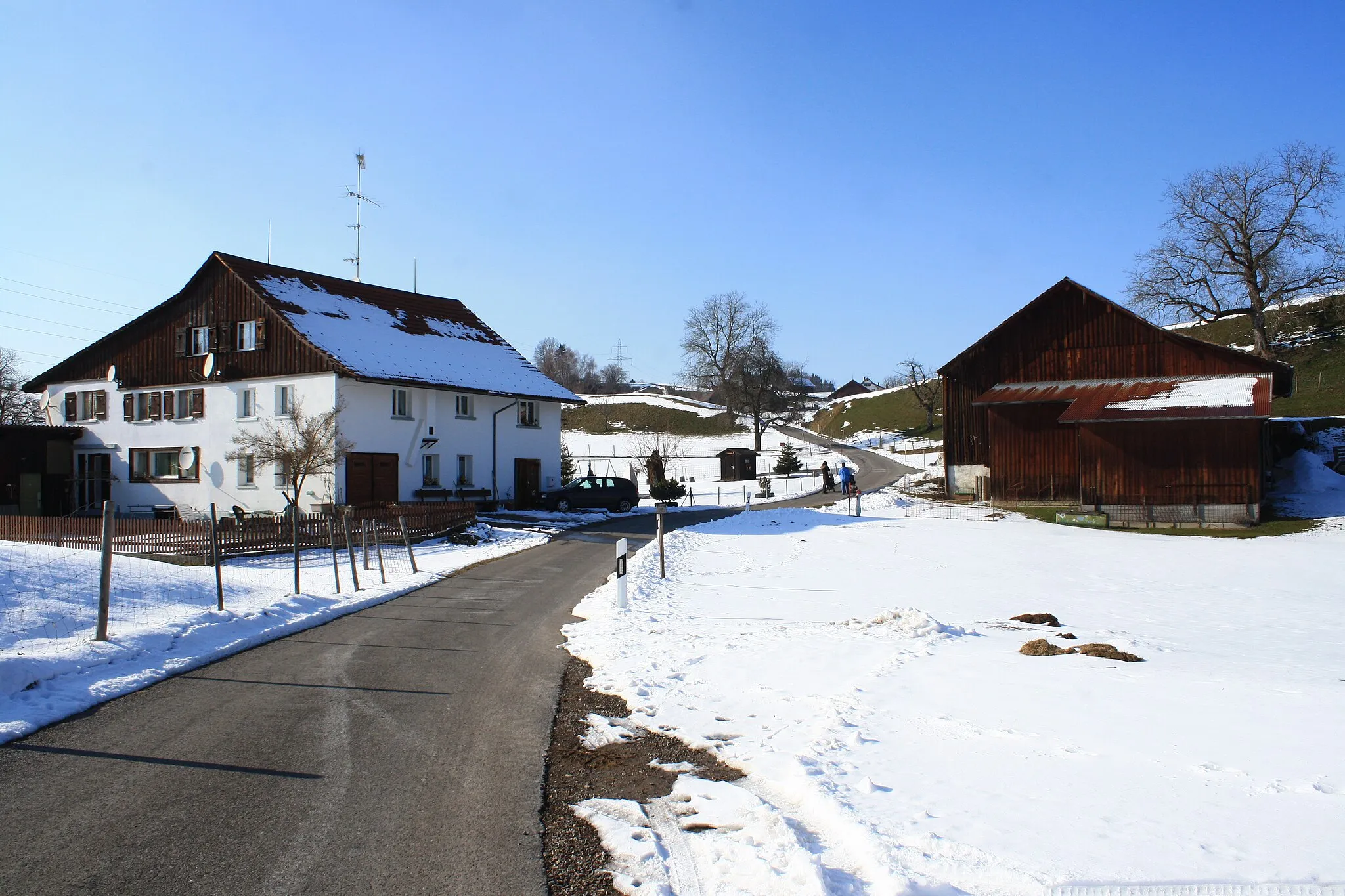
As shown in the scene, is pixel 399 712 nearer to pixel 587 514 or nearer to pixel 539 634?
pixel 539 634

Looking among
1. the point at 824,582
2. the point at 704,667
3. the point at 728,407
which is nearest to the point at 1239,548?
the point at 824,582

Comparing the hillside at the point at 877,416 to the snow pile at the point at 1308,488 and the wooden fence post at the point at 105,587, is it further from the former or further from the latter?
the wooden fence post at the point at 105,587

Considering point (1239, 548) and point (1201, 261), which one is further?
point (1201, 261)

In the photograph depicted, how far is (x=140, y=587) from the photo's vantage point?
43.9ft

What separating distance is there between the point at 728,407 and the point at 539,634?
76.9 meters

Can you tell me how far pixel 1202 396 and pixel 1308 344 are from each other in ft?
134

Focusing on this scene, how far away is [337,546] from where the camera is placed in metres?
23.0

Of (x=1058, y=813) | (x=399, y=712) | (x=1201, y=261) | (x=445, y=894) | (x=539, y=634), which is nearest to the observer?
(x=445, y=894)

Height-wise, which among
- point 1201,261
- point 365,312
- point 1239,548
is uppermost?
point 1201,261

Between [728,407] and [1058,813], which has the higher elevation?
[728,407]

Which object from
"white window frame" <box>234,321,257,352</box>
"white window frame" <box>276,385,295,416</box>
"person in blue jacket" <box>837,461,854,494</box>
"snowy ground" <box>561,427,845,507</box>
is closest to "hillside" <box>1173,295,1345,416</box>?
"person in blue jacket" <box>837,461,854,494</box>

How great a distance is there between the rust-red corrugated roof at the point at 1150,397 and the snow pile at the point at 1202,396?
0.02 meters

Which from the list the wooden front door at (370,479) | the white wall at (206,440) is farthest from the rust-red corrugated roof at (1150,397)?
the white wall at (206,440)

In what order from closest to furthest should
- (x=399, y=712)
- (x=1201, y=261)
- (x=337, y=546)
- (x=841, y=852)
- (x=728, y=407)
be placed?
(x=841, y=852), (x=399, y=712), (x=337, y=546), (x=1201, y=261), (x=728, y=407)
